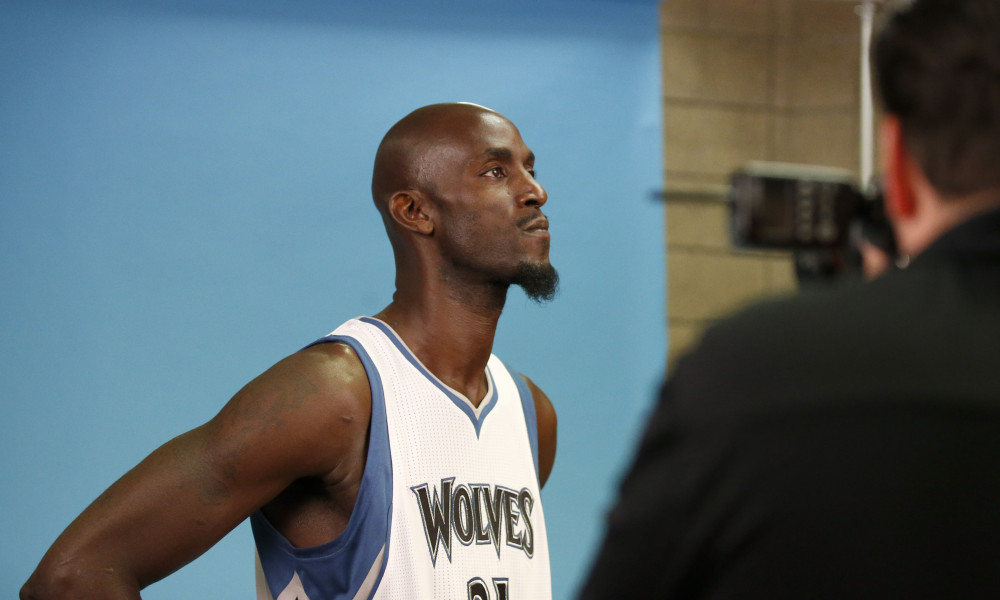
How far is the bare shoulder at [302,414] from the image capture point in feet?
4.83

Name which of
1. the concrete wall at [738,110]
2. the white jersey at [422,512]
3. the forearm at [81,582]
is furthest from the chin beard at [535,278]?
the concrete wall at [738,110]

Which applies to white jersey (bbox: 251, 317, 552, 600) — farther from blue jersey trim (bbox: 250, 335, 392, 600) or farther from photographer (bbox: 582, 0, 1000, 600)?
photographer (bbox: 582, 0, 1000, 600)

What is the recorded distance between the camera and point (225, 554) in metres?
2.63

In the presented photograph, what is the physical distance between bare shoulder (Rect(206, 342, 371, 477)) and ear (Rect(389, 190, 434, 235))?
329 millimetres

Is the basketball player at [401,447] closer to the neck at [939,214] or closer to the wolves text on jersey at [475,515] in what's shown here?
the wolves text on jersey at [475,515]

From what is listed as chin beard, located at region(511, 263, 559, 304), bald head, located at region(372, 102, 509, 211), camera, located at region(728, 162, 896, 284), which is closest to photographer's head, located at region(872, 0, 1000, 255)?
camera, located at region(728, 162, 896, 284)

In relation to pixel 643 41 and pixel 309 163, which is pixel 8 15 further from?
pixel 643 41

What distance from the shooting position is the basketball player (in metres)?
1.44

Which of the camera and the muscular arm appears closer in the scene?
the camera

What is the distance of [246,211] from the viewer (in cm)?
275

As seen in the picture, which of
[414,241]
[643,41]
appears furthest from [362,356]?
[643,41]

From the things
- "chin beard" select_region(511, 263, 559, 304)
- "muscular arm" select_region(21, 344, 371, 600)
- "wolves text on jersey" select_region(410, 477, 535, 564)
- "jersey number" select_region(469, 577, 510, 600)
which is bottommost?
"jersey number" select_region(469, 577, 510, 600)

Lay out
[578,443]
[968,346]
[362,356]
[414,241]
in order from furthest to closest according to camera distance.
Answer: [578,443] → [414,241] → [362,356] → [968,346]

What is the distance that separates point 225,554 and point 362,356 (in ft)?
3.99
